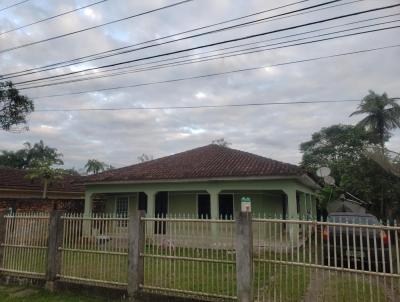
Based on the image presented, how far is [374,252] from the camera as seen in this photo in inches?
228

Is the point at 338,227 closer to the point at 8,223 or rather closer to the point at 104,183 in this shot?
the point at 8,223

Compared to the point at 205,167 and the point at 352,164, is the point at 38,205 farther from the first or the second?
the point at 352,164

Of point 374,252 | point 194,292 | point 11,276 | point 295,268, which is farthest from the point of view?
point 11,276

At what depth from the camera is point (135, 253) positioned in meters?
7.69

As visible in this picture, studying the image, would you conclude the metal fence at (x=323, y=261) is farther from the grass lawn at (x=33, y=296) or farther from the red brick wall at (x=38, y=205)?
the red brick wall at (x=38, y=205)

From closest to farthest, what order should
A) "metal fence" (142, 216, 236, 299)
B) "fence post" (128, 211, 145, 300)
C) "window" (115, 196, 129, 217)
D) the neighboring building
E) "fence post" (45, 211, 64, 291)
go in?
1. "metal fence" (142, 216, 236, 299)
2. "fence post" (128, 211, 145, 300)
3. "fence post" (45, 211, 64, 291)
4. the neighboring building
5. "window" (115, 196, 129, 217)

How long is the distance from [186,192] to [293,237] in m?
12.0

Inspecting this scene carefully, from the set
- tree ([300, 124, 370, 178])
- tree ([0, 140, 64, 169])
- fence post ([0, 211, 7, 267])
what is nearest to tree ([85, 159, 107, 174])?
tree ([0, 140, 64, 169])

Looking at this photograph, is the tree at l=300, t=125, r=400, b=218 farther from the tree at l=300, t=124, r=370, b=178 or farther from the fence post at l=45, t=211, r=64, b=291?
the fence post at l=45, t=211, r=64, b=291

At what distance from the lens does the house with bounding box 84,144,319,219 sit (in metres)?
15.3

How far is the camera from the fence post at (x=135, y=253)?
7570 mm

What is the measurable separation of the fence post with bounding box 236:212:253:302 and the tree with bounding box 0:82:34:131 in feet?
39.9

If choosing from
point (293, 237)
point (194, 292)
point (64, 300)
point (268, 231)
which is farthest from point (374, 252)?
point (64, 300)

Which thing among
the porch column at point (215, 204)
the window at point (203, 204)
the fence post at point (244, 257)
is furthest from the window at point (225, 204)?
the fence post at point (244, 257)
